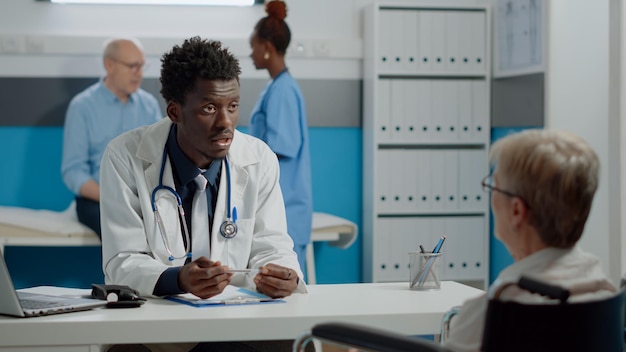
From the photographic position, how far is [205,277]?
1.82m

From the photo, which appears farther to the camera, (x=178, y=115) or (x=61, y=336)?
(x=178, y=115)

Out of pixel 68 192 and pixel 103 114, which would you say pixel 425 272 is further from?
pixel 68 192

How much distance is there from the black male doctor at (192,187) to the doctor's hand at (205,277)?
0.13 metres

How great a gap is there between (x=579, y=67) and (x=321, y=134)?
1.45 meters

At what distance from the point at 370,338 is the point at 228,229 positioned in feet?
3.00

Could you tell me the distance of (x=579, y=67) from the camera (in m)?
3.83

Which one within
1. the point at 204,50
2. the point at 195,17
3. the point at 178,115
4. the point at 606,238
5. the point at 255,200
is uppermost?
the point at 195,17

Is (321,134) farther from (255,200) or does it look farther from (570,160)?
(570,160)

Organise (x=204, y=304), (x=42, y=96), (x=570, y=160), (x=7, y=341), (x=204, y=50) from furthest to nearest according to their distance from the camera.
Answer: (x=42, y=96)
(x=204, y=50)
(x=204, y=304)
(x=7, y=341)
(x=570, y=160)

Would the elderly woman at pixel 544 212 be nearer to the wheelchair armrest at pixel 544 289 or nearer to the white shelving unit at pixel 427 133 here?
the wheelchair armrest at pixel 544 289

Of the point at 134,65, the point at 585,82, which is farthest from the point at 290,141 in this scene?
the point at 585,82

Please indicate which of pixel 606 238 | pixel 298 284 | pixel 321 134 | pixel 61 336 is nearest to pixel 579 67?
pixel 606 238

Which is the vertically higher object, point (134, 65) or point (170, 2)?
point (170, 2)

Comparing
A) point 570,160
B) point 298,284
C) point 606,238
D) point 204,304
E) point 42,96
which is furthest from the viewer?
point 42,96
